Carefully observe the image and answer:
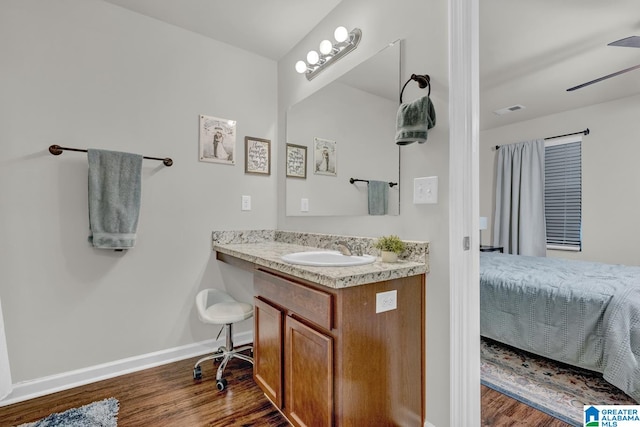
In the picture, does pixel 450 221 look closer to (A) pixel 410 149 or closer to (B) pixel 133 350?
(A) pixel 410 149

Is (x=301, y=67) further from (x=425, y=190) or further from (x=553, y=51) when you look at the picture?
(x=553, y=51)

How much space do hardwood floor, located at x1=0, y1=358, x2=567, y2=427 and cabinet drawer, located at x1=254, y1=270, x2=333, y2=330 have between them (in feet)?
2.03

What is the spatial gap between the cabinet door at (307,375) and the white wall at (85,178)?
1230 millimetres

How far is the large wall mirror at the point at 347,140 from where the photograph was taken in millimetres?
1686

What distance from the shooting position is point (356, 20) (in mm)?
1890

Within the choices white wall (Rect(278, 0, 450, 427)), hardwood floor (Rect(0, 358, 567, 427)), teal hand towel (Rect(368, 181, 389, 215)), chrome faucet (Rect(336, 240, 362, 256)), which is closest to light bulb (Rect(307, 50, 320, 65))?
white wall (Rect(278, 0, 450, 427))

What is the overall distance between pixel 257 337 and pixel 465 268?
122cm

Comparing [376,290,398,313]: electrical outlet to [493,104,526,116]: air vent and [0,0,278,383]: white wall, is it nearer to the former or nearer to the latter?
[0,0,278,383]: white wall

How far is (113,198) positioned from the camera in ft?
6.36

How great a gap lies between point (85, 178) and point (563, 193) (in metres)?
5.31

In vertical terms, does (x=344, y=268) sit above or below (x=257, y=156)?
below

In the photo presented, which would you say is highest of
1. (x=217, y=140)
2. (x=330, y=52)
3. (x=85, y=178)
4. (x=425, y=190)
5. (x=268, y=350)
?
(x=330, y=52)
